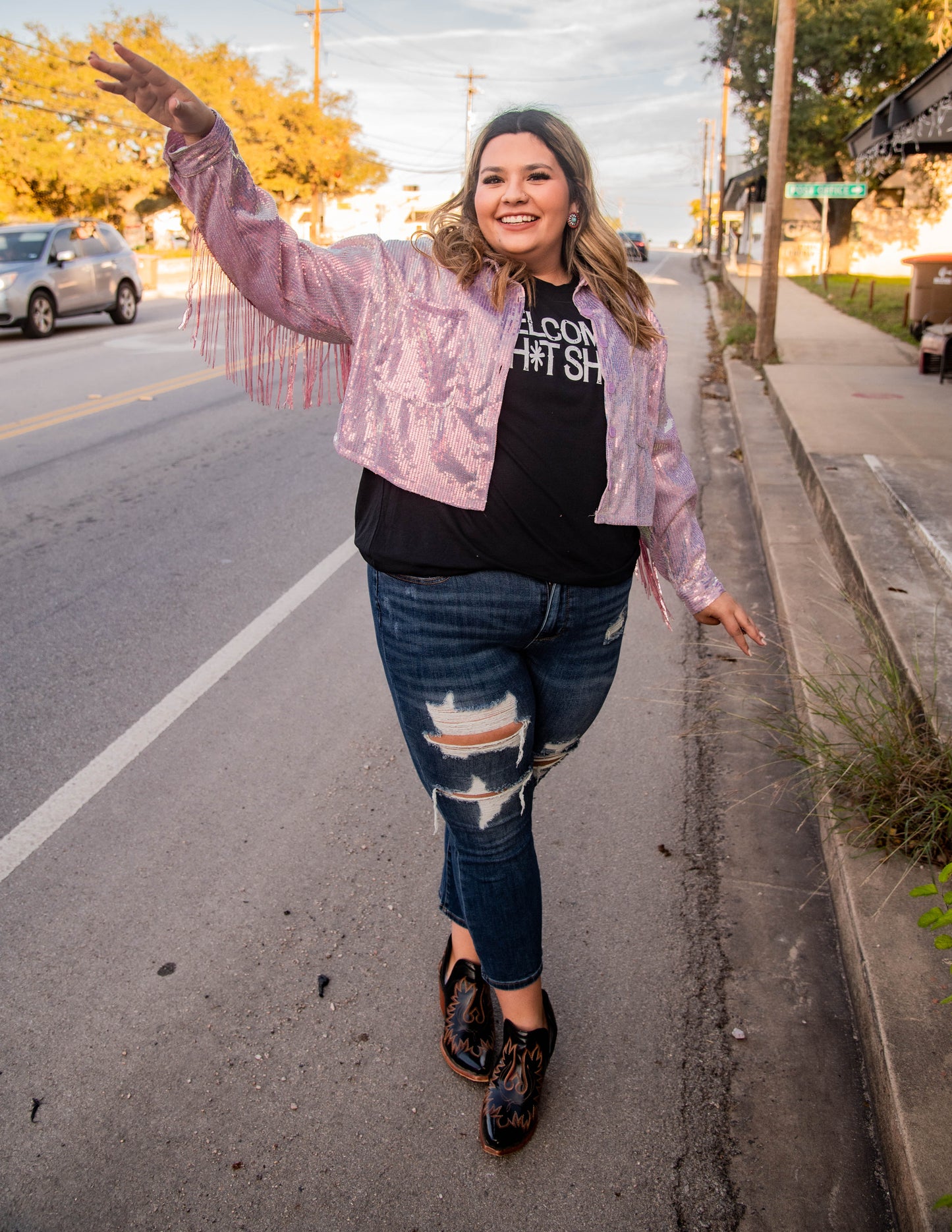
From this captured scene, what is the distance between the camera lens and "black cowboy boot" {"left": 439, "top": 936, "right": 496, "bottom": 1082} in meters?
2.39

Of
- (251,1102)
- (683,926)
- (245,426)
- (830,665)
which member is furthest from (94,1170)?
(245,426)

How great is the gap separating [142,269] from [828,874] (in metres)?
26.9

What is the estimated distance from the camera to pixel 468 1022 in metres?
2.44

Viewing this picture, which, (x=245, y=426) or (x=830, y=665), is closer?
(x=830, y=665)

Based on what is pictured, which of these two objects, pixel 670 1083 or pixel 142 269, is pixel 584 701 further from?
pixel 142 269

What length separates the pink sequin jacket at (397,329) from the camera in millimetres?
1878

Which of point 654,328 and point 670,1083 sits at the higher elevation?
point 654,328

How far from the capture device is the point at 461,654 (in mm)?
1987

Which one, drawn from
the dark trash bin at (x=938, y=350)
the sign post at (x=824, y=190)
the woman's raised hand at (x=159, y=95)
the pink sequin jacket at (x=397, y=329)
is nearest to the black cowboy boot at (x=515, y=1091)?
the pink sequin jacket at (x=397, y=329)

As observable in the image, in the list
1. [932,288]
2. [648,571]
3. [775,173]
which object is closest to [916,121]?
[775,173]

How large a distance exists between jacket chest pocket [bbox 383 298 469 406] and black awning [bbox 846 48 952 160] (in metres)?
7.95

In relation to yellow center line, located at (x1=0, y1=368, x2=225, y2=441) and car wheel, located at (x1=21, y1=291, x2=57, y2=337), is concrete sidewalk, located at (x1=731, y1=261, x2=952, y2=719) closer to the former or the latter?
yellow center line, located at (x1=0, y1=368, x2=225, y2=441)

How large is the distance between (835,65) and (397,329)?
1366 inches

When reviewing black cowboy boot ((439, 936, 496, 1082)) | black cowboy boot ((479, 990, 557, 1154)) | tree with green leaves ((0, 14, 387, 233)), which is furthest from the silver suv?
black cowboy boot ((479, 990, 557, 1154))
